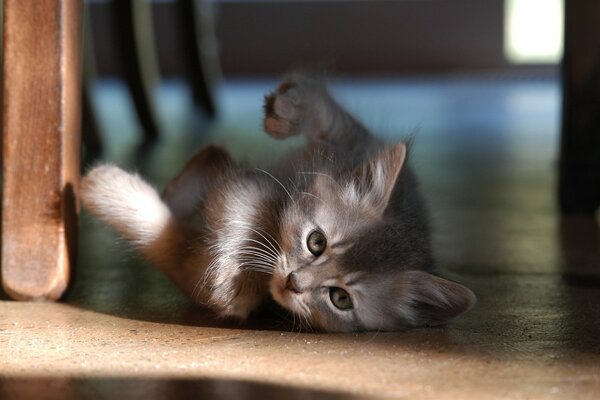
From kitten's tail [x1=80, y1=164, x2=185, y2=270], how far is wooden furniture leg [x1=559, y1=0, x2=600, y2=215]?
1.15 m

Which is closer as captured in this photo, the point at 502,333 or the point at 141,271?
the point at 502,333

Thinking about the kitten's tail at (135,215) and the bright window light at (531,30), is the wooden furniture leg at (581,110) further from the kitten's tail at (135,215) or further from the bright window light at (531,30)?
the bright window light at (531,30)

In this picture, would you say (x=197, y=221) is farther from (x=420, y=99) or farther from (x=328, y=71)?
(x=420, y=99)

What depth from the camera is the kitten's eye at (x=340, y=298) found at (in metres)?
1.52

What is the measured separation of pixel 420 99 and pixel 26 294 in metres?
4.47

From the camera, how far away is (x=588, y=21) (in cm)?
227

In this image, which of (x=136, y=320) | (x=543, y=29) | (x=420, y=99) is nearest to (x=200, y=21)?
(x=420, y=99)

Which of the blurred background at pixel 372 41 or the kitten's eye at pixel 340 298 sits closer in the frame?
the kitten's eye at pixel 340 298

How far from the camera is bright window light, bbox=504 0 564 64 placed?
26.8ft

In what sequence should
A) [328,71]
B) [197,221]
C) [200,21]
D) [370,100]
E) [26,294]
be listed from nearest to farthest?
[26,294] < [197,221] < [328,71] < [200,21] < [370,100]

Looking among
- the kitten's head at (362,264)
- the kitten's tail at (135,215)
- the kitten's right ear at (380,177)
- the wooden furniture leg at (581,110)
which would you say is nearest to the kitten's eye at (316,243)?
the kitten's head at (362,264)

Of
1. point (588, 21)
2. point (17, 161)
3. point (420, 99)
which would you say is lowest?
point (420, 99)

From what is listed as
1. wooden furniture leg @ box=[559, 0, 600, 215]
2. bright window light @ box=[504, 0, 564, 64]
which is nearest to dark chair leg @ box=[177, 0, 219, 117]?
wooden furniture leg @ box=[559, 0, 600, 215]

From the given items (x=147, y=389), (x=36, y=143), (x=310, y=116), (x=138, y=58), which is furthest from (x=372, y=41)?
(x=147, y=389)
